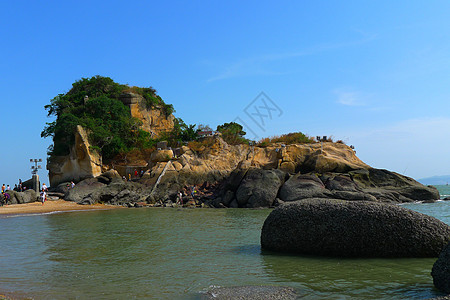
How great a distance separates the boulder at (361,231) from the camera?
29.5 feet

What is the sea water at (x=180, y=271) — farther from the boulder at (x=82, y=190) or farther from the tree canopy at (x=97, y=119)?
the tree canopy at (x=97, y=119)

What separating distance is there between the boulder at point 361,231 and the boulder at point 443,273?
2.59 meters

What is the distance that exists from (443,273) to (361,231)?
9.45 ft

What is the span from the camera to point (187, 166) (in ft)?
123

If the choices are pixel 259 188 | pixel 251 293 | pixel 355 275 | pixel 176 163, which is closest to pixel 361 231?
pixel 355 275

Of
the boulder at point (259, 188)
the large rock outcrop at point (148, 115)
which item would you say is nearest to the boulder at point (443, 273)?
the boulder at point (259, 188)

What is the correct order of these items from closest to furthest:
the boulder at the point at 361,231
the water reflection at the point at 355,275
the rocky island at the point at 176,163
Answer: the water reflection at the point at 355,275 → the boulder at the point at 361,231 → the rocky island at the point at 176,163

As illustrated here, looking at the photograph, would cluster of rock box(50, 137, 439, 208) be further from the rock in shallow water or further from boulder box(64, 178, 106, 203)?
the rock in shallow water

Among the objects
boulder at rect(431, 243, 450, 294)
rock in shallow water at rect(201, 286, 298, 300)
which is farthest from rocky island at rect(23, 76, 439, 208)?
rock in shallow water at rect(201, 286, 298, 300)

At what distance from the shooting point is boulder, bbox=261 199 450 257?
8.98 m

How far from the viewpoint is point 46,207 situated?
94.8 ft

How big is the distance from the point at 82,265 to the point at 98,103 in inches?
1462

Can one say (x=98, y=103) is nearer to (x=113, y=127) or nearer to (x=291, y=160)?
(x=113, y=127)

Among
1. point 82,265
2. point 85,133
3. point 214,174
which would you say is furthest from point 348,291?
point 85,133
